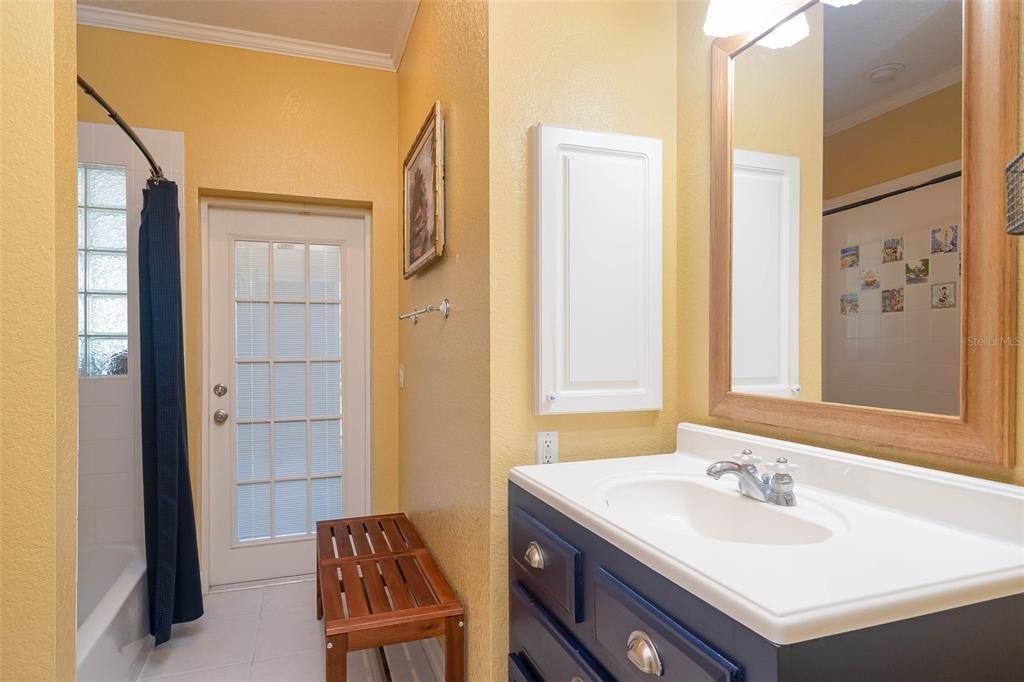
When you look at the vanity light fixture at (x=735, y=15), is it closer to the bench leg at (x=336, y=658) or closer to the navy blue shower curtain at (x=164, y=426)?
the bench leg at (x=336, y=658)

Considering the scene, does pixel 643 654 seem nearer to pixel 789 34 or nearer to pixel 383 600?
pixel 383 600

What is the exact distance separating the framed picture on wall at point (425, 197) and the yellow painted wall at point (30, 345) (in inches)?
41.9

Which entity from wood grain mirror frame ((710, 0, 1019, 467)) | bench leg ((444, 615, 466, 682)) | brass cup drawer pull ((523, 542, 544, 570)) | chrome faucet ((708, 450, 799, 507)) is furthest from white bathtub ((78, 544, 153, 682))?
wood grain mirror frame ((710, 0, 1019, 467))

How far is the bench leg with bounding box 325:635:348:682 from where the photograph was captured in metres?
1.57

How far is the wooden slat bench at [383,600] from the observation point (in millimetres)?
1598

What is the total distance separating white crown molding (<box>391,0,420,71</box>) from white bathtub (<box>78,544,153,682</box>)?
8.56ft

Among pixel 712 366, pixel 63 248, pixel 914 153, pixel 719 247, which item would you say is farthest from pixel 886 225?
pixel 63 248

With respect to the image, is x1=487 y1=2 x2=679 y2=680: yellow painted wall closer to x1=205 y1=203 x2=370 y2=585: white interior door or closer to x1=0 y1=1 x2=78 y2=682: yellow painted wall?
x1=0 y1=1 x2=78 y2=682: yellow painted wall

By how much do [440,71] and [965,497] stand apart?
6.44ft

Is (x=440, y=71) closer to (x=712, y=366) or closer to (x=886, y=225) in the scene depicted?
(x=712, y=366)

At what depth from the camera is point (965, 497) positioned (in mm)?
958

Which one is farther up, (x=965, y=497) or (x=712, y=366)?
(x=712, y=366)

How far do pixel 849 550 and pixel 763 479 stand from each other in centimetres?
32

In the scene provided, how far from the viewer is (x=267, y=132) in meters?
2.83
